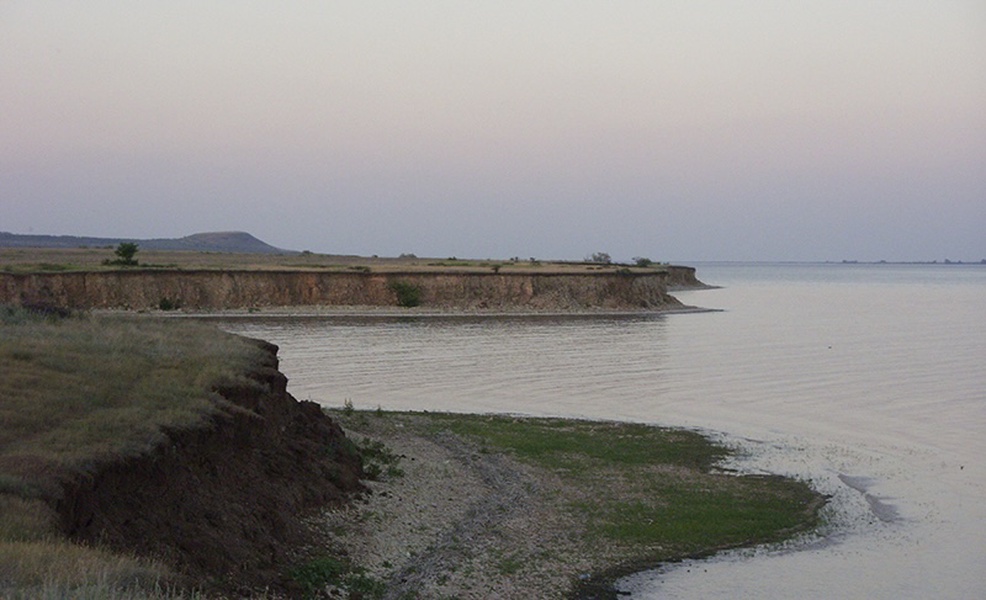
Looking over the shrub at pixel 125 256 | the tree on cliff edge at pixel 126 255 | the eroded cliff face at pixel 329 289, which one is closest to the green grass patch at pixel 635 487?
the eroded cliff face at pixel 329 289

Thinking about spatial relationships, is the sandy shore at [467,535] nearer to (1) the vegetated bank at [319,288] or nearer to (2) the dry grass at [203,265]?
(1) the vegetated bank at [319,288]

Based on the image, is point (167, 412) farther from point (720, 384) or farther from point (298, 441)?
point (720, 384)

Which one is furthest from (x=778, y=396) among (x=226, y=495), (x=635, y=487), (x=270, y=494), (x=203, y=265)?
(x=203, y=265)

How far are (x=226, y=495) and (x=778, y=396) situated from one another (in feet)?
76.9

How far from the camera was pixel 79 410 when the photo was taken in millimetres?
14094

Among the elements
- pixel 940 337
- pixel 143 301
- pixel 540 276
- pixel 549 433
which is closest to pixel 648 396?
pixel 549 433

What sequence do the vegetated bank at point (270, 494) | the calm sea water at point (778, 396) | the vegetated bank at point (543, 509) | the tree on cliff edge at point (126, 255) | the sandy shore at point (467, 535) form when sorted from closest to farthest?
the vegetated bank at point (270, 494)
the sandy shore at point (467, 535)
the vegetated bank at point (543, 509)
the calm sea water at point (778, 396)
the tree on cliff edge at point (126, 255)

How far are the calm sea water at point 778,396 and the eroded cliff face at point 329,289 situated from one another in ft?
28.4

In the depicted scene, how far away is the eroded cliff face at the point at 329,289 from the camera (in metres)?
73.2

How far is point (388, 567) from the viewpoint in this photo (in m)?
14.1

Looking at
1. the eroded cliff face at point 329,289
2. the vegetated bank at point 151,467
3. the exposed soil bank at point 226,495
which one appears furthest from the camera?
the eroded cliff face at point 329,289

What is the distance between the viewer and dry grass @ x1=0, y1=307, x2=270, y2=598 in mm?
8797

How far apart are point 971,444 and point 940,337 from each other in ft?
114

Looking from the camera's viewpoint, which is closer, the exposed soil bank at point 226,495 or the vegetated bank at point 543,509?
the exposed soil bank at point 226,495
